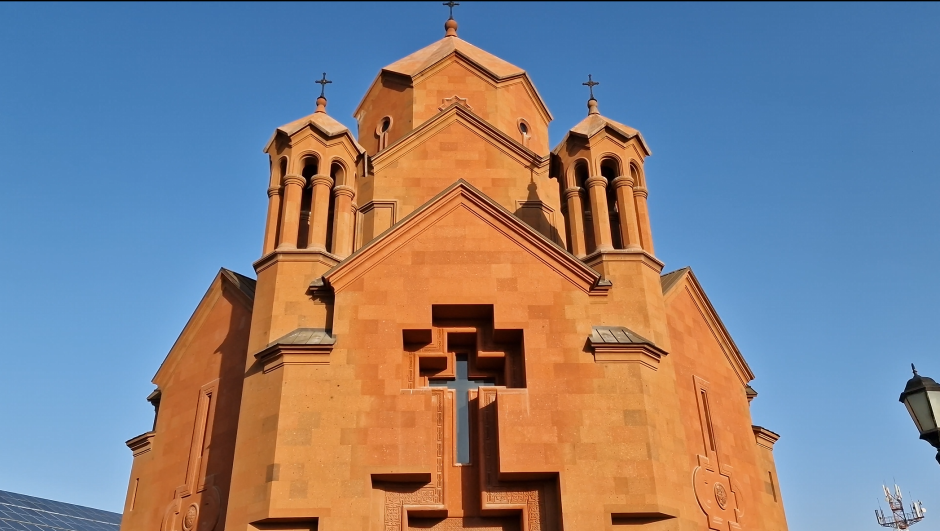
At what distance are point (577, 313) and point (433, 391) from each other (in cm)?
274

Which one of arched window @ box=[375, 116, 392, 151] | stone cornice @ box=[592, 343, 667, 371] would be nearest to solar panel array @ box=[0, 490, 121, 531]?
arched window @ box=[375, 116, 392, 151]

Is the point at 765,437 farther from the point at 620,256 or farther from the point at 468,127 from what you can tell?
the point at 468,127

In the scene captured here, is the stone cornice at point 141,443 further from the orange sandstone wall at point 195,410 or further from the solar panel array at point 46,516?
the solar panel array at point 46,516

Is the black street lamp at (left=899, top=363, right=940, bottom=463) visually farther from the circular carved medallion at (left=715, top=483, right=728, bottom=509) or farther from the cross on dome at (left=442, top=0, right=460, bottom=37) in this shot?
the cross on dome at (left=442, top=0, right=460, bottom=37)

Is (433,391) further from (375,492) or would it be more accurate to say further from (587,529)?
Answer: (587,529)

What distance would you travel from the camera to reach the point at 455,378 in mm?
13523

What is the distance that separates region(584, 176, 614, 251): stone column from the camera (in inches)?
570

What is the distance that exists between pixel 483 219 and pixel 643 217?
3.17m

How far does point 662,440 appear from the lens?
1246 centimetres

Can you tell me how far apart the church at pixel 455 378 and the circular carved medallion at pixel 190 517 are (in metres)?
0.04

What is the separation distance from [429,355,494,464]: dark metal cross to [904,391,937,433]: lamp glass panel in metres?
6.41

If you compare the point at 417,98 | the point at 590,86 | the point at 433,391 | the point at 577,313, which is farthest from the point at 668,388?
the point at 417,98

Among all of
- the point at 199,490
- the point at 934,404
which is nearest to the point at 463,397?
the point at 199,490

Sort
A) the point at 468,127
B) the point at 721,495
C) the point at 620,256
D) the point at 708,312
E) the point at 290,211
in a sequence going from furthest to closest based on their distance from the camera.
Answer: the point at 468,127, the point at 708,312, the point at 290,211, the point at 620,256, the point at 721,495
